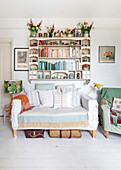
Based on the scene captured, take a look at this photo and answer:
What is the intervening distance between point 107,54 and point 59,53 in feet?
4.18

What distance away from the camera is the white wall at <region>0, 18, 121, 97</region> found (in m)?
3.26

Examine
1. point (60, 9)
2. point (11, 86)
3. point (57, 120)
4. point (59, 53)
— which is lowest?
point (57, 120)

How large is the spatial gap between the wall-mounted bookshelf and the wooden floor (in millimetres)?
1487

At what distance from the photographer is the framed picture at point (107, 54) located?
328cm

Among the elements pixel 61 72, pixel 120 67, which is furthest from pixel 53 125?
pixel 120 67

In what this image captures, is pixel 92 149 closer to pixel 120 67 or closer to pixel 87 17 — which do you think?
pixel 120 67

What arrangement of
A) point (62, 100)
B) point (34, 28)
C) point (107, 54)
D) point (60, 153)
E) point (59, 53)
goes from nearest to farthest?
1. point (60, 153)
2. point (62, 100)
3. point (34, 28)
4. point (59, 53)
5. point (107, 54)

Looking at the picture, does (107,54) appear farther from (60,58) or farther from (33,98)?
(33,98)

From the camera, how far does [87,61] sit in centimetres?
316

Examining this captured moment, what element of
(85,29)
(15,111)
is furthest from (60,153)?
(85,29)

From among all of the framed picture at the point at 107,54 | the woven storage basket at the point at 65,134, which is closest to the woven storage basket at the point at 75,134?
the woven storage basket at the point at 65,134

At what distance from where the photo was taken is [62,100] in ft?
8.59

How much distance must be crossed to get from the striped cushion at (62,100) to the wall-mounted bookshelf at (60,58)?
62 cm

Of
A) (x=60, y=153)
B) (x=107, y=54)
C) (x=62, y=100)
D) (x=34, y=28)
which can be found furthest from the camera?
(x=107, y=54)
